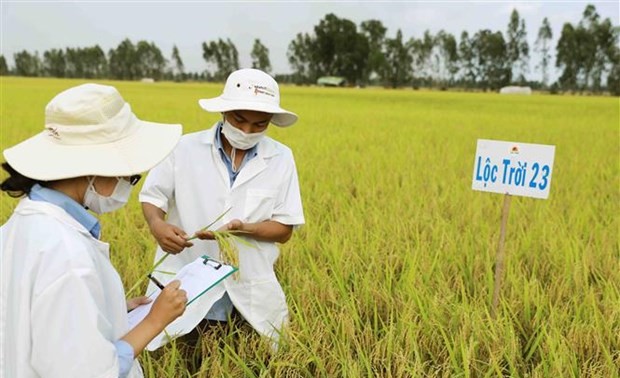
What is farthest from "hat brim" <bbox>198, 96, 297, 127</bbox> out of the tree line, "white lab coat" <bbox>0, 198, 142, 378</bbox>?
the tree line

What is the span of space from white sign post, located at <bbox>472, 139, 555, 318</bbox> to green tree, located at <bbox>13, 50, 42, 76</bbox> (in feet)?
239

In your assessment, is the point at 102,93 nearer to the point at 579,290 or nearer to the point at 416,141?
the point at 579,290

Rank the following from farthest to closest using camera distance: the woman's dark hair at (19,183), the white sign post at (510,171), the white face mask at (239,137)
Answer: the white sign post at (510,171), the white face mask at (239,137), the woman's dark hair at (19,183)

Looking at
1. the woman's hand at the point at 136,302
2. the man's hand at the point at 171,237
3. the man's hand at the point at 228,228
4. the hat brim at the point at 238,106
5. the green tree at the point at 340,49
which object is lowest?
the woman's hand at the point at 136,302

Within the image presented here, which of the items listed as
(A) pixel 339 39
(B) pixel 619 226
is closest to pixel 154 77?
(A) pixel 339 39

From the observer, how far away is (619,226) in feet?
9.37

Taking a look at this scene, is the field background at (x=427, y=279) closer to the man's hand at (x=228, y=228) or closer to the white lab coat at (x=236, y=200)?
the white lab coat at (x=236, y=200)

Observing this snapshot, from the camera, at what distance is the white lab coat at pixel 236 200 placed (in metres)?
1.72

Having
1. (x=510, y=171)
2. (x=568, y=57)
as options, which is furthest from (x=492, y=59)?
(x=510, y=171)

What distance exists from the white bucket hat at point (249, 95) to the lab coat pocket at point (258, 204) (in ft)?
0.91

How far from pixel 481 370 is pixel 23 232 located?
1.36 meters

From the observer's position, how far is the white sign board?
1.84 meters

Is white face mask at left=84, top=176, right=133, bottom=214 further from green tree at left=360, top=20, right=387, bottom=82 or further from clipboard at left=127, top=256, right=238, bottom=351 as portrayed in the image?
green tree at left=360, top=20, right=387, bottom=82

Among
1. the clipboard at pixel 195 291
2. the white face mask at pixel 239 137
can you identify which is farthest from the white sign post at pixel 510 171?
the clipboard at pixel 195 291
